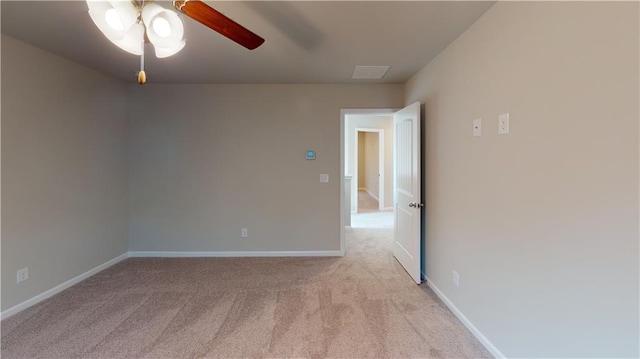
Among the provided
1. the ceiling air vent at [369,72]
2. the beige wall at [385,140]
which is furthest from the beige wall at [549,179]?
the beige wall at [385,140]

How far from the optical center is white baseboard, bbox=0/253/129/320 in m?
2.43

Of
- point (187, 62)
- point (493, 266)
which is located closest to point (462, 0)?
point (493, 266)

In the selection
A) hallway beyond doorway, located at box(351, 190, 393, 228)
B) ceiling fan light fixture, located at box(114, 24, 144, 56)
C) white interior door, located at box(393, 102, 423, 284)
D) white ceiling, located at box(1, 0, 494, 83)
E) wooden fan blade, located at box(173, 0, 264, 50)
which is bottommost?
hallway beyond doorway, located at box(351, 190, 393, 228)

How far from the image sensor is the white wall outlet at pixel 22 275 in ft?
A: 8.21

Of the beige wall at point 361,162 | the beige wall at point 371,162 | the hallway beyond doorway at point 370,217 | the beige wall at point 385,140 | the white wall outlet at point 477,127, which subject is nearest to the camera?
the white wall outlet at point 477,127

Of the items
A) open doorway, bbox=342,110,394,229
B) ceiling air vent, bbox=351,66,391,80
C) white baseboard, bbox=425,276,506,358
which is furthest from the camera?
open doorway, bbox=342,110,394,229

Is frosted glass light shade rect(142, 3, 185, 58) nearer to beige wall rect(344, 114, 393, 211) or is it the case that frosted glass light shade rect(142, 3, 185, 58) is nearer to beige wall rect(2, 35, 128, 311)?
beige wall rect(2, 35, 128, 311)

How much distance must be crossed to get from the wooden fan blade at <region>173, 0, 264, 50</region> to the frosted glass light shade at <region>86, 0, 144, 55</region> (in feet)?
0.64

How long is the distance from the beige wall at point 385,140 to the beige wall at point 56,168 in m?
4.55

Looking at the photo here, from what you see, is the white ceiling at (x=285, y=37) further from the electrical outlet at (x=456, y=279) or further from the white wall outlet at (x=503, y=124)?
the electrical outlet at (x=456, y=279)

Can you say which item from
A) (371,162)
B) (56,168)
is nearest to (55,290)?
(56,168)

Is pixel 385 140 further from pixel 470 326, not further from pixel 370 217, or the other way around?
pixel 470 326

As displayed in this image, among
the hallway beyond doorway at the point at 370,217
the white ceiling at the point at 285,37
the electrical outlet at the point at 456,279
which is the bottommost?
the hallway beyond doorway at the point at 370,217

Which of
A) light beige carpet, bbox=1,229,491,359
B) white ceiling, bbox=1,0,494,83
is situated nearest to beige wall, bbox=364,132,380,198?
white ceiling, bbox=1,0,494,83
